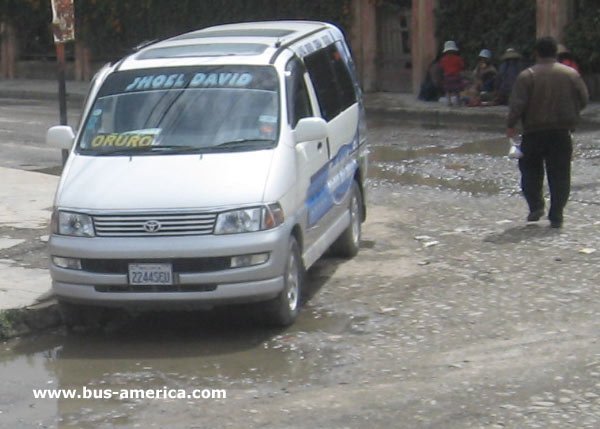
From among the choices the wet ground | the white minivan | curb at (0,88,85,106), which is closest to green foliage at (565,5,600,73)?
the wet ground

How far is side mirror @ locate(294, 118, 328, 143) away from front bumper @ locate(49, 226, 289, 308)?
92cm

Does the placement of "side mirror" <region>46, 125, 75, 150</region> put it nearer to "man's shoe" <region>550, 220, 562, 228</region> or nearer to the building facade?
"man's shoe" <region>550, 220, 562, 228</region>

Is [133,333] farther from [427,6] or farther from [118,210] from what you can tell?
[427,6]

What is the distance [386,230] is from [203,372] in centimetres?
458

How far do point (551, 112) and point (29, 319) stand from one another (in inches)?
200

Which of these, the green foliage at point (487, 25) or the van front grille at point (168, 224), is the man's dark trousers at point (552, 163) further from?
the green foliage at point (487, 25)

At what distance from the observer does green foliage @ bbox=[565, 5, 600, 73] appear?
902 inches

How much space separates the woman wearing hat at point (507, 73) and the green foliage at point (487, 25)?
1.23 metres

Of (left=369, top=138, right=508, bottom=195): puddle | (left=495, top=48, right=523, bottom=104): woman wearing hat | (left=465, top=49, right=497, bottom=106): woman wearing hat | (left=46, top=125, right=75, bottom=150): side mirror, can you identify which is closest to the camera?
(left=46, top=125, right=75, bottom=150): side mirror

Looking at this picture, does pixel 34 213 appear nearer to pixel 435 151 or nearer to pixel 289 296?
pixel 289 296

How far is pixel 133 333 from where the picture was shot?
9070mm

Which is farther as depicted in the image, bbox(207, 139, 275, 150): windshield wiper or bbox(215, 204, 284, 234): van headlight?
bbox(207, 139, 275, 150): windshield wiper

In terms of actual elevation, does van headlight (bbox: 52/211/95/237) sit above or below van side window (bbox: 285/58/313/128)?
below

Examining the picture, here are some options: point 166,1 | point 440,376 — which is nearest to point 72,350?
point 440,376
